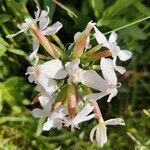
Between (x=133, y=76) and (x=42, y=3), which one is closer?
(x=42, y=3)

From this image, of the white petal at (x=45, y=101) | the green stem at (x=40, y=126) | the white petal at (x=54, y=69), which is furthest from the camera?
the green stem at (x=40, y=126)

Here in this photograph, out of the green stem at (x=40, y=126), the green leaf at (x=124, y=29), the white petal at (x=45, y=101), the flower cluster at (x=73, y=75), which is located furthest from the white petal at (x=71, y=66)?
the green stem at (x=40, y=126)

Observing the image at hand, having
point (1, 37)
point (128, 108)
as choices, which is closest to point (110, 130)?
point (128, 108)

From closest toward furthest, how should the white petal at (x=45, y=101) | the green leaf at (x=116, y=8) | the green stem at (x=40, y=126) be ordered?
the white petal at (x=45, y=101) → the green leaf at (x=116, y=8) → the green stem at (x=40, y=126)

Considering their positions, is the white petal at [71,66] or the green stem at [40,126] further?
the green stem at [40,126]

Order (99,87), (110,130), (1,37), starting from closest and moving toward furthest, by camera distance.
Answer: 1. (99,87)
2. (1,37)
3. (110,130)

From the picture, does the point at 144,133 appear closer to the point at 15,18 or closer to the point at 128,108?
the point at 128,108

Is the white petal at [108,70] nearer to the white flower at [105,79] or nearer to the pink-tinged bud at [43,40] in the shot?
the white flower at [105,79]
